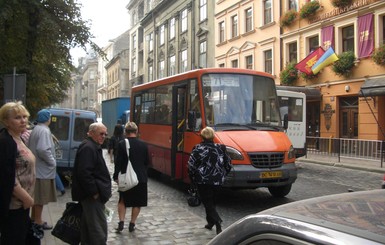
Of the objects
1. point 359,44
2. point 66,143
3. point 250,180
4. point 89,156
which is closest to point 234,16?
point 359,44

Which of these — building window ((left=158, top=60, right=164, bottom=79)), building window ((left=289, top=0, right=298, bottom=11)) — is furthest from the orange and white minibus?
building window ((left=158, top=60, right=164, bottom=79))

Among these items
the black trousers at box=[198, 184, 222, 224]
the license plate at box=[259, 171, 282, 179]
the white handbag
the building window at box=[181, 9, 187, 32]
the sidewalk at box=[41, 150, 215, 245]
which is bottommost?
the sidewalk at box=[41, 150, 215, 245]

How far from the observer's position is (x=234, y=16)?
31.9 metres

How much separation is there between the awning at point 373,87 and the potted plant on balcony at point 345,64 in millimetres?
1279

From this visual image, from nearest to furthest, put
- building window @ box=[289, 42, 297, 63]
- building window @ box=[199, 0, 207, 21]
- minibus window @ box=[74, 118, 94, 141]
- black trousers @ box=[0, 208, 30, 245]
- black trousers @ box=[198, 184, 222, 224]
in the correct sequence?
black trousers @ box=[0, 208, 30, 245] < black trousers @ box=[198, 184, 222, 224] < minibus window @ box=[74, 118, 94, 141] < building window @ box=[289, 42, 297, 63] < building window @ box=[199, 0, 207, 21]

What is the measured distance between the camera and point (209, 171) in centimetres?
662

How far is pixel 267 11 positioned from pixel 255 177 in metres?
21.5

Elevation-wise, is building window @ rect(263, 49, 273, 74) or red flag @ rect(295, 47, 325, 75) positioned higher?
building window @ rect(263, 49, 273, 74)

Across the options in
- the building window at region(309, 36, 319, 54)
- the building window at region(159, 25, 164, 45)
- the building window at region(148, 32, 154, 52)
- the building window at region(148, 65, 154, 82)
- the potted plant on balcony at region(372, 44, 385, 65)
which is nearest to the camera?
the potted plant on balcony at region(372, 44, 385, 65)

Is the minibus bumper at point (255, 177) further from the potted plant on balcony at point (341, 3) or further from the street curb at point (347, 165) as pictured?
the potted plant on balcony at point (341, 3)

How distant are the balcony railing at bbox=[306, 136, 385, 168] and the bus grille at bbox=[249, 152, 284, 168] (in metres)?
8.48

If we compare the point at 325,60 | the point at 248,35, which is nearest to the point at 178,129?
the point at 325,60

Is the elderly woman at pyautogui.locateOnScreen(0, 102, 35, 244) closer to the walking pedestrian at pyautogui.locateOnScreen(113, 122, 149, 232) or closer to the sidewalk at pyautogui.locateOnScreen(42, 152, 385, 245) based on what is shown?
the sidewalk at pyautogui.locateOnScreen(42, 152, 385, 245)

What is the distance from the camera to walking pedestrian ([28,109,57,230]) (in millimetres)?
6309
